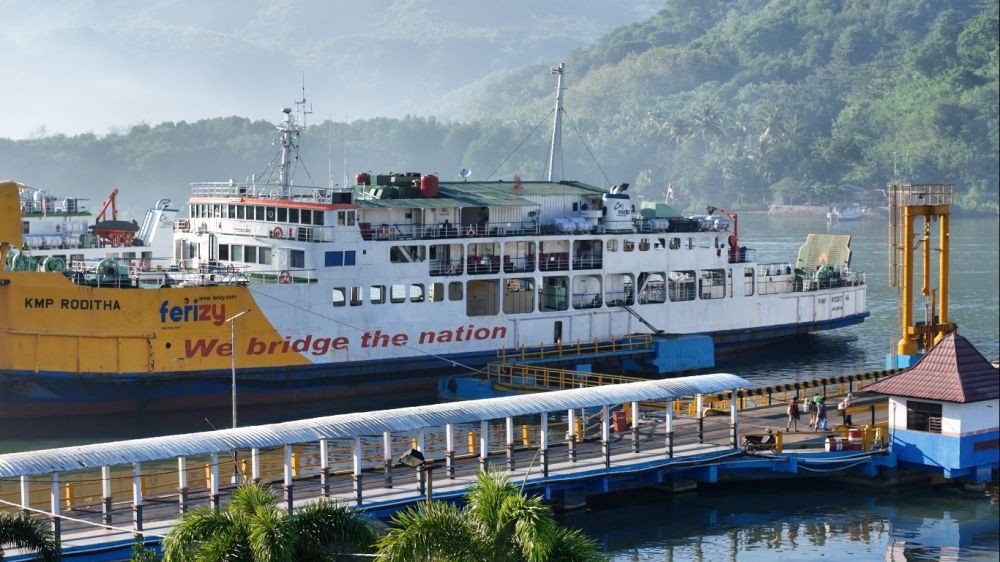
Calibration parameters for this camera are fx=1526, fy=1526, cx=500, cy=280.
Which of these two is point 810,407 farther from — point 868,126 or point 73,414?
point 868,126

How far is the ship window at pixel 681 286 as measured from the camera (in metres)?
51.2

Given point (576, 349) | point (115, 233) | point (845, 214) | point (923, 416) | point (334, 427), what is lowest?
point (923, 416)

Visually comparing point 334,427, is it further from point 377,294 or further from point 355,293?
point 377,294

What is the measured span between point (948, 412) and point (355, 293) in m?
18.2

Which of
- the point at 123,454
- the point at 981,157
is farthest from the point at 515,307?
the point at 981,157

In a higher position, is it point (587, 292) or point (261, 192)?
point (261, 192)

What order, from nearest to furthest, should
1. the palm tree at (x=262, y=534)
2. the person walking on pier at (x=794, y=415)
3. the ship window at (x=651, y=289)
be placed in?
1. the palm tree at (x=262, y=534)
2. the person walking on pier at (x=794, y=415)
3. the ship window at (x=651, y=289)

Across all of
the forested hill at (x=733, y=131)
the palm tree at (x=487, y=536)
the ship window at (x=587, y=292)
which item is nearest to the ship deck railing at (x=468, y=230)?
the ship window at (x=587, y=292)

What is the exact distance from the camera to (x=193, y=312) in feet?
135

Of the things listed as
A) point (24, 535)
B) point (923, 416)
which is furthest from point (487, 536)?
point (923, 416)

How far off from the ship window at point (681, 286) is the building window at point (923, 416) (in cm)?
1815

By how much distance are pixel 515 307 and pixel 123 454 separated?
75.3 ft

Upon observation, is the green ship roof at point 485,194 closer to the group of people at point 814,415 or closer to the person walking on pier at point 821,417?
the group of people at point 814,415

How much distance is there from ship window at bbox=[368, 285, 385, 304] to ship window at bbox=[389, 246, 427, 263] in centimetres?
93
